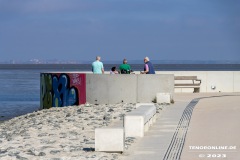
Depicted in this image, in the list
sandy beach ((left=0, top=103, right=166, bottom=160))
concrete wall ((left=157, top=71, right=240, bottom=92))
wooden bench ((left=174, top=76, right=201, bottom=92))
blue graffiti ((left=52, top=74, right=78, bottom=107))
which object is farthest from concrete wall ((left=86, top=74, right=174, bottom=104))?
concrete wall ((left=157, top=71, right=240, bottom=92))

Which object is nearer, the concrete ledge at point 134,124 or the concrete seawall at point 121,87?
the concrete ledge at point 134,124

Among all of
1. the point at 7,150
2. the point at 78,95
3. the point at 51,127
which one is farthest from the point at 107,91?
the point at 7,150

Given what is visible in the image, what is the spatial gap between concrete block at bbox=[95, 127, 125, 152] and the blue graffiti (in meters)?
15.0

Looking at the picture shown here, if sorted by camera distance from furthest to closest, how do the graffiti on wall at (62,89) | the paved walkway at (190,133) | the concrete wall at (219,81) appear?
the concrete wall at (219,81) → the graffiti on wall at (62,89) → the paved walkway at (190,133)

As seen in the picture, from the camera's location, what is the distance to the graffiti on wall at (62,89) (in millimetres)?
28156

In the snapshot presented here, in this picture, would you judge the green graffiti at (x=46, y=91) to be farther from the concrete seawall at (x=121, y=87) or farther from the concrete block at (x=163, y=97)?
the concrete block at (x=163, y=97)

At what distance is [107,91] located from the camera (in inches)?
1082

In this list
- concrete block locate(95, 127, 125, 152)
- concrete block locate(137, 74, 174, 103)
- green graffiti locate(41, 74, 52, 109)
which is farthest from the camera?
green graffiti locate(41, 74, 52, 109)

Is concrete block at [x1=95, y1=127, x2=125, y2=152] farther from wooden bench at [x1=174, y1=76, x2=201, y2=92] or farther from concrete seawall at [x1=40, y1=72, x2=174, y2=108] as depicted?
wooden bench at [x1=174, y1=76, x2=201, y2=92]

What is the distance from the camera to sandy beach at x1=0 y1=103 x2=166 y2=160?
529 inches

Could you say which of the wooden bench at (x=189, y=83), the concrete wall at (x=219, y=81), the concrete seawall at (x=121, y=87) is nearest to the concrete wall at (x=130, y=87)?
the concrete seawall at (x=121, y=87)

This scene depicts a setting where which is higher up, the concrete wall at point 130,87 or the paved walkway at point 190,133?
the concrete wall at point 130,87

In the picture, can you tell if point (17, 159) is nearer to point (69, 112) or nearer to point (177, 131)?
point (177, 131)

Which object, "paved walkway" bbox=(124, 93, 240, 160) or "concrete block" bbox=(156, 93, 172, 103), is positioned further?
"concrete block" bbox=(156, 93, 172, 103)
